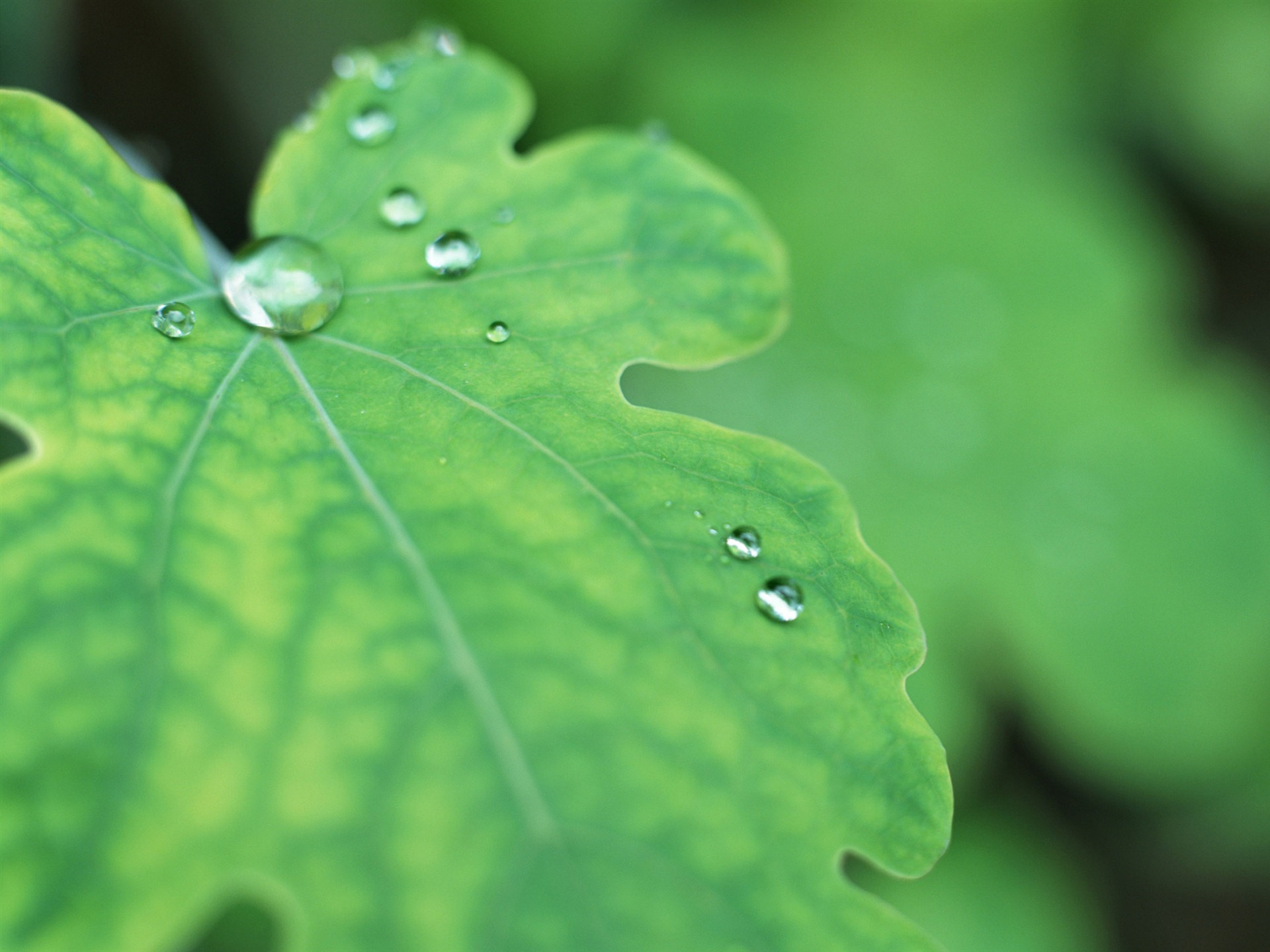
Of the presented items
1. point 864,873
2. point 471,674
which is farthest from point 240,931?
point 471,674

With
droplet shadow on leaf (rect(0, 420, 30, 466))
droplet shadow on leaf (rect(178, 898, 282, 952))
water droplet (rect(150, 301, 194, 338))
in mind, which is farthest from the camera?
droplet shadow on leaf (rect(178, 898, 282, 952))

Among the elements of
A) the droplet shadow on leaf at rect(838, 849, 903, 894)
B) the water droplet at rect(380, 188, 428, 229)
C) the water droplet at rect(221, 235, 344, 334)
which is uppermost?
the droplet shadow on leaf at rect(838, 849, 903, 894)

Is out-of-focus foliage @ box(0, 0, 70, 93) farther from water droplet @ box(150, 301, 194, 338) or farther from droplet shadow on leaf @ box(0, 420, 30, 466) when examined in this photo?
water droplet @ box(150, 301, 194, 338)

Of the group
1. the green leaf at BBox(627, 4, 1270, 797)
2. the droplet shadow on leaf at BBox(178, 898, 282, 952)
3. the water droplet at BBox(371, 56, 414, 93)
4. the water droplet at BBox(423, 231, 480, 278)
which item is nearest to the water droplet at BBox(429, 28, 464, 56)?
the water droplet at BBox(371, 56, 414, 93)

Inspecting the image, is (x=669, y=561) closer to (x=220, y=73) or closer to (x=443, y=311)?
(x=443, y=311)

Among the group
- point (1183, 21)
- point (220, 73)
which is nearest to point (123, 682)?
point (220, 73)

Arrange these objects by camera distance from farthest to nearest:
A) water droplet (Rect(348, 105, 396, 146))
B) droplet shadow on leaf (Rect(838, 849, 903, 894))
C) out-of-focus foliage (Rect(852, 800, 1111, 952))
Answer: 1. out-of-focus foliage (Rect(852, 800, 1111, 952))
2. droplet shadow on leaf (Rect(838, 849, 903, 894))
3. water droplet (Rect(348, 105, 396, 146))

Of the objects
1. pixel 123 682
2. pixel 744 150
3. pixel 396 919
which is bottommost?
pixel 396 919
